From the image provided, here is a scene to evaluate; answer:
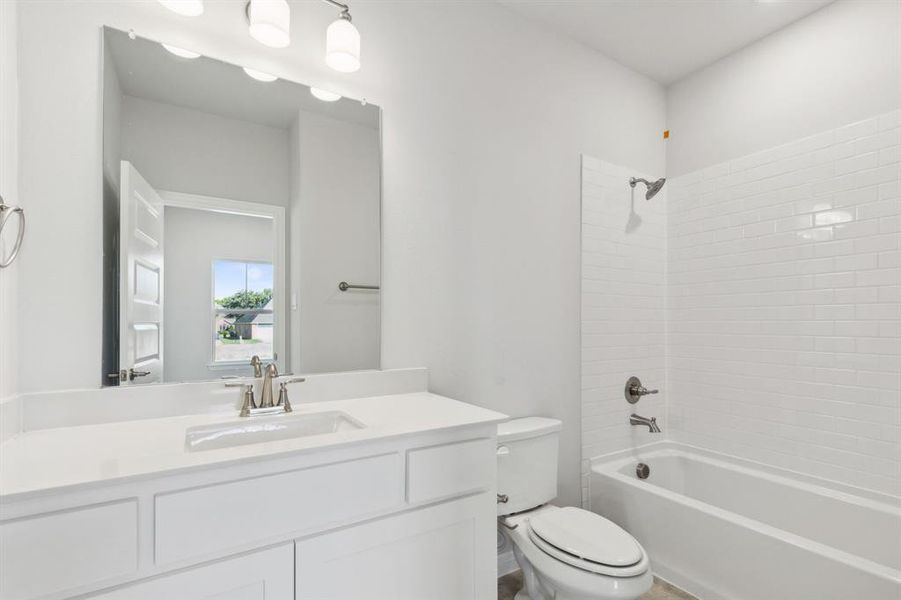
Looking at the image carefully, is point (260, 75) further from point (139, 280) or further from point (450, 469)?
point (450, 469)

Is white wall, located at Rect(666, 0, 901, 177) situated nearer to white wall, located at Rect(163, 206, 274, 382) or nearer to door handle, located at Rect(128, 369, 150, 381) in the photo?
white wall, located at Rect(163, 206, 274, 382)

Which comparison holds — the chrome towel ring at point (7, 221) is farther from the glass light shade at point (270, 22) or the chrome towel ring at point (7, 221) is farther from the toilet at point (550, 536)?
the toilet at point (550, 536)

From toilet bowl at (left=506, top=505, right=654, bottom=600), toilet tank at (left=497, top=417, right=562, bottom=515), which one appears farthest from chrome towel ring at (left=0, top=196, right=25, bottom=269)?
toilet bowl at (left=506, top=505, right=654, bottom=600)

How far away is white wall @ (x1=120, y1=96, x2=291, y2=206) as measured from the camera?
131 centimetres

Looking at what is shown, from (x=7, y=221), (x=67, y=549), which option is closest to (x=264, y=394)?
(x=67, y=549)

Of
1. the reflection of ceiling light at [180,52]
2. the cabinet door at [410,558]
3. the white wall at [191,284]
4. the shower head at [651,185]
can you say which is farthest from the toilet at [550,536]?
the reflection of ceiling light at [180,52]

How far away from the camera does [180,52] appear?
1357 millimetres

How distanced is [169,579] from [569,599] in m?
1.22

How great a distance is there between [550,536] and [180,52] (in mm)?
2000

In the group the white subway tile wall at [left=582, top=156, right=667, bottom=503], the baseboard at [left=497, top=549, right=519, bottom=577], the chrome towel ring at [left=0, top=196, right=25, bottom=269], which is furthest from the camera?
the white subway tile wall at [left=582, top=156, right=667, bottom=503]

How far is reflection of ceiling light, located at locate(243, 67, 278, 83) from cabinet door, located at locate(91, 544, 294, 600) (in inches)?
55.6

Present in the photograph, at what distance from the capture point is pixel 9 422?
1064 millimetres

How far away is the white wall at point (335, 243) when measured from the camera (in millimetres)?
1561

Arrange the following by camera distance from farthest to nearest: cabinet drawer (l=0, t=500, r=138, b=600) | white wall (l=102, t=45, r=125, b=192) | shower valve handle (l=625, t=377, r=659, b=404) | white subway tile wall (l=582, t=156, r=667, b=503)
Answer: shower valve handle (l=625, t=377, r=659, b=404), white subway tile wall (l=582, t=156, r=667, b=503), white wall (l=102, t=45, r=125, b=192), cabinet drawer (l=0, t=500, r=138, b=600)
